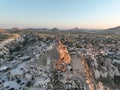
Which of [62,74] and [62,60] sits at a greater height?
[62,60]

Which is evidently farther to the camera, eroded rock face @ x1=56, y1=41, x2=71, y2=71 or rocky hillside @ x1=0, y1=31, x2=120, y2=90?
eroded rock face @ x1=56, y1=41, x2=71, y2=71

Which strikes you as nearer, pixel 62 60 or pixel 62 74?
pixel 62 74

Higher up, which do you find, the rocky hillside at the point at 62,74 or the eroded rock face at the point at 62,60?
the eroded rock face at the point at 62,60

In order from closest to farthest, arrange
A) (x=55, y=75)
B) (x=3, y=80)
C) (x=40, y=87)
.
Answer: (x=40, y=87) → (x=55, y=75) → (x=3, y=80)

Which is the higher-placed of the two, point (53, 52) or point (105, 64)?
point (53, 52)

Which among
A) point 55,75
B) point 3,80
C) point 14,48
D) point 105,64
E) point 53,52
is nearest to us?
point 55,75

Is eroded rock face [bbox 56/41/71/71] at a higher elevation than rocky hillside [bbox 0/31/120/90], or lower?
higher

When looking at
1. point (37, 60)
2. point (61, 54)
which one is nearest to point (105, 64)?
point (61, 54)

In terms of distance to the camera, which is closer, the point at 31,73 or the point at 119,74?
the point at 31,73

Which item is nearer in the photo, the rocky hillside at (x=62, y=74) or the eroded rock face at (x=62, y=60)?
the rocky hillside at (x=62, y=74)

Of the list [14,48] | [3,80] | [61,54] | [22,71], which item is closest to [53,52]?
[61,54]

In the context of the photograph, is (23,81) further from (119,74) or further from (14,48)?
(14,48)
